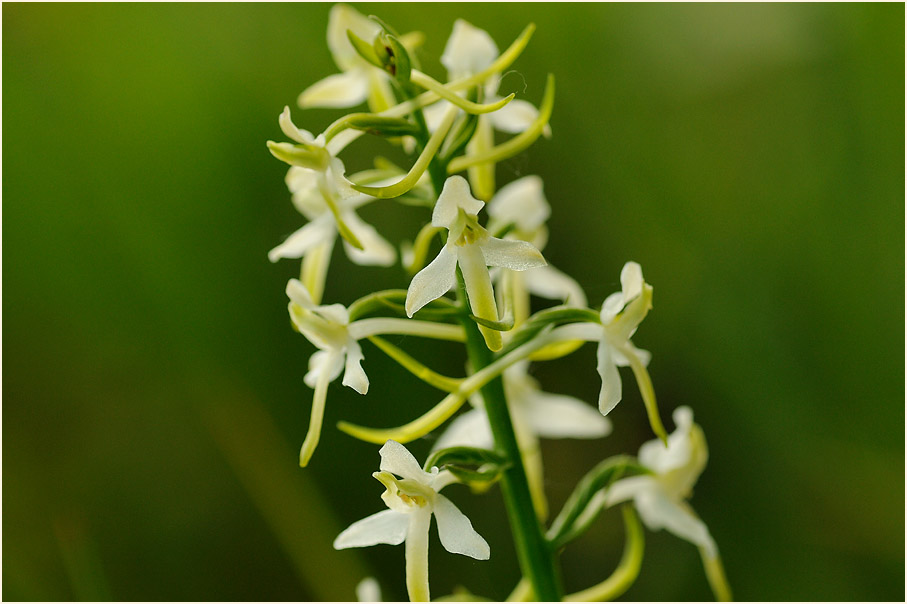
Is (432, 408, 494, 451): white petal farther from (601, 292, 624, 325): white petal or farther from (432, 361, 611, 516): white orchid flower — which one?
(601, 292, 624, 325): white petal

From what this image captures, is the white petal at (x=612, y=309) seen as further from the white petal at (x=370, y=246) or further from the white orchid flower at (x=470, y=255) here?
the white petal at (x=370, y=246)

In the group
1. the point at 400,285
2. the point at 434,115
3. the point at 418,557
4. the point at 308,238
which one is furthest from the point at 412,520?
the point at 400,285

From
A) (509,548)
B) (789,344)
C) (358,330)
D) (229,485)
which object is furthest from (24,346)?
(789,344)

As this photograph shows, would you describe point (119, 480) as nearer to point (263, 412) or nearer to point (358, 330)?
point (263, 412)

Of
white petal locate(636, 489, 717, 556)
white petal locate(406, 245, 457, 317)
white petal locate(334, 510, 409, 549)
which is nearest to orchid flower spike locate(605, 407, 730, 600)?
white petal locate(636, 489, 717, 556)

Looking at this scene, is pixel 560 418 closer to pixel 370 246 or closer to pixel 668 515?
pixel 668 515
